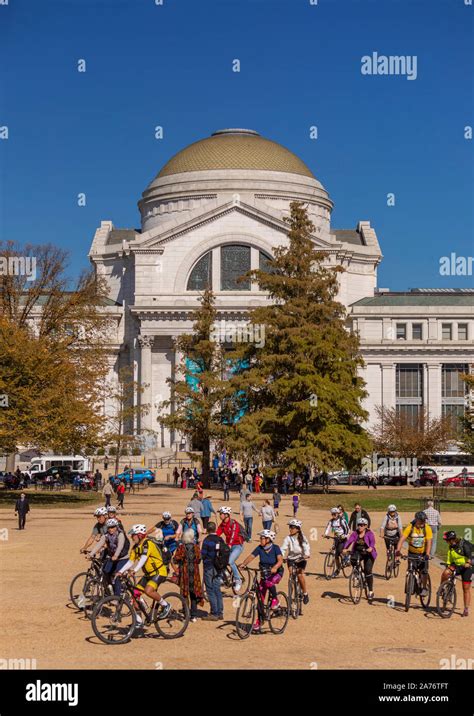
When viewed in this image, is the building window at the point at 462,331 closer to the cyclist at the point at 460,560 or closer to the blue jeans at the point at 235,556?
the blue jeans at the point at 235,556

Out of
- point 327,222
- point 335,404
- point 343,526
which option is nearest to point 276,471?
point 335,404

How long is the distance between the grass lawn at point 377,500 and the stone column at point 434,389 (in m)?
31.9

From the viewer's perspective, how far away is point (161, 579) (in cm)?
2152

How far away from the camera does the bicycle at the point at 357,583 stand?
83.5 feet

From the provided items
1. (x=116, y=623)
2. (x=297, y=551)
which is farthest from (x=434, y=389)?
(x=116, y=623)

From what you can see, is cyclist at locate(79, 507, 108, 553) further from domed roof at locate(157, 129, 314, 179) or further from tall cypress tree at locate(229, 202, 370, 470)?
domed roof at locate(157, 129, 314, 179)

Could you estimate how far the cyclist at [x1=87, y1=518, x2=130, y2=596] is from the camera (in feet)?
73.5

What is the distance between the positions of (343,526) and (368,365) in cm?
7843

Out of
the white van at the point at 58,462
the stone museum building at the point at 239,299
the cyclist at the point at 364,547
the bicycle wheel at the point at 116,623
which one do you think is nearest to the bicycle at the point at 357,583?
the cyclist at the point at 364,547

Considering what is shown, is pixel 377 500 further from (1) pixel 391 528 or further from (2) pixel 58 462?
(1) pixel 391 528

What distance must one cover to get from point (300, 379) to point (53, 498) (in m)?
14.5

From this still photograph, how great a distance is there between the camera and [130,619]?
72.6ft

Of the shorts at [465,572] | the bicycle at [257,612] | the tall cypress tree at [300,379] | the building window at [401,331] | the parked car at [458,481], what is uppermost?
A: the building window at [401,331]
